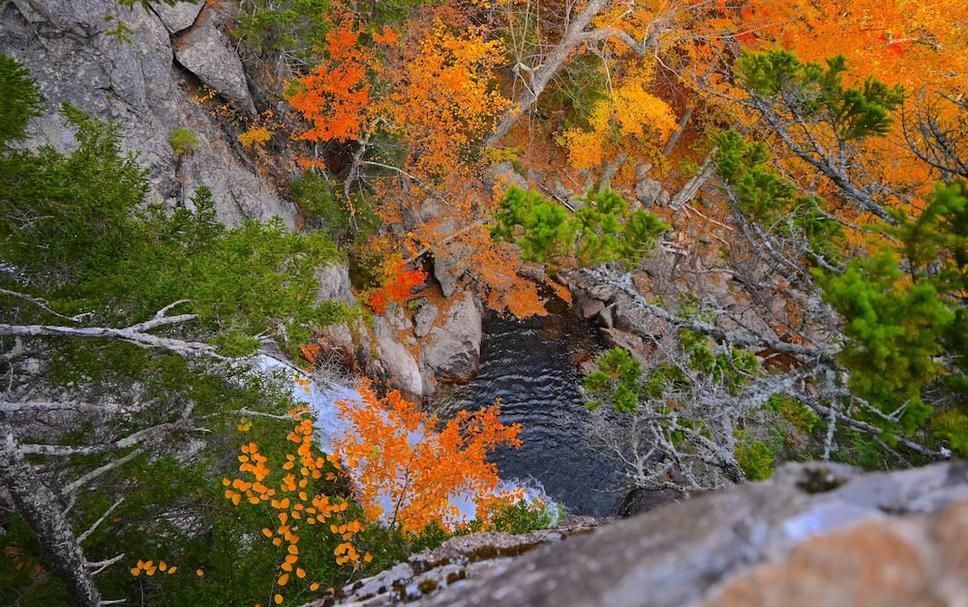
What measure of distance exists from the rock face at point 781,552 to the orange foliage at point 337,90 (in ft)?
44.4

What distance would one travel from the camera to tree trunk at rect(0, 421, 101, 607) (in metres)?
4.75

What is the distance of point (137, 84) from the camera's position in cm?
1138

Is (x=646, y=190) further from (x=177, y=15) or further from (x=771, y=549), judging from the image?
(x=771, y=549)

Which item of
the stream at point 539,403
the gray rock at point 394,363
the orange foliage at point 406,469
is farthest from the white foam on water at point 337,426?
the gray rock at point 394,363

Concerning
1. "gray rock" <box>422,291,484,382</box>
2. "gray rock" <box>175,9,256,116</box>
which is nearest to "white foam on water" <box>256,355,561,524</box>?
"gray rock" <box>422,291,484,382</box>

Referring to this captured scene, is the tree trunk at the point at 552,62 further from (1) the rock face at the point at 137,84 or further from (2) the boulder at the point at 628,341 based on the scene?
(2) the boulder at the point at 628,341

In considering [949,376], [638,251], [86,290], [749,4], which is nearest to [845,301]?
[949,376]

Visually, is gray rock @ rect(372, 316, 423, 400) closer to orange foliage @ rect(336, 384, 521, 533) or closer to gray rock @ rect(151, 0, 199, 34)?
orange foliage @ rect(336, 384, 521, 533)

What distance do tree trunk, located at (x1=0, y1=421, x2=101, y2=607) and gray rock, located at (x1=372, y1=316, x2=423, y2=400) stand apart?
9.82m

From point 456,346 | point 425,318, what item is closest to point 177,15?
point 425,318

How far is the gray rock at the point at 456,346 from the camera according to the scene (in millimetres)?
17281

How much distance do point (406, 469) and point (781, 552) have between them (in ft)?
31.6

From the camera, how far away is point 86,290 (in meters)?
5.98

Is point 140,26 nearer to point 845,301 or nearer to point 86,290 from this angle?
point 86,290
